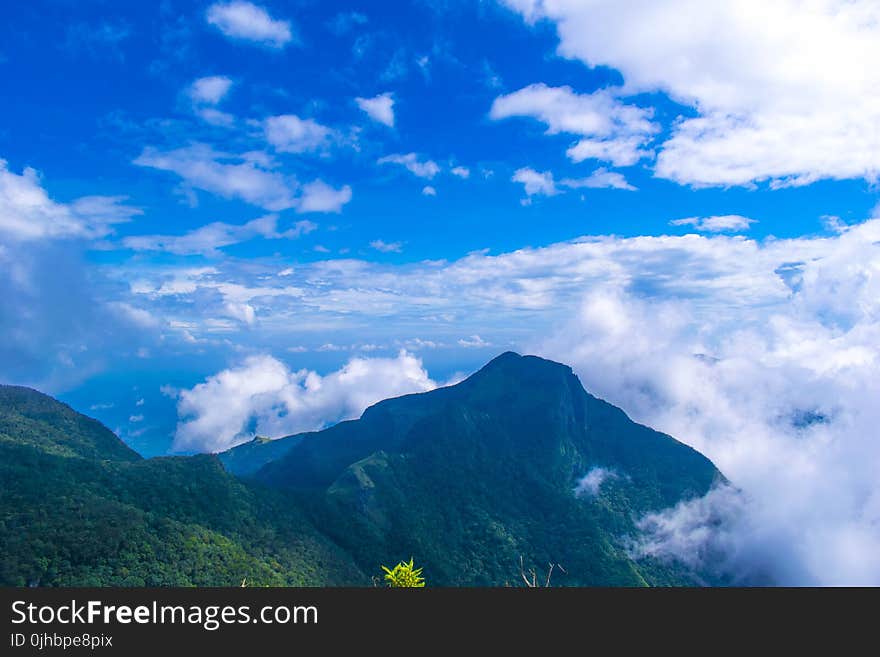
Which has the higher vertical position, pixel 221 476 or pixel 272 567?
pixel 221 476

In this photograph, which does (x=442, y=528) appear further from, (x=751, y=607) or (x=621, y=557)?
(x=751, y=607)

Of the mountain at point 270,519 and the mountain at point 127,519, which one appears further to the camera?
the mountain at point 270,519

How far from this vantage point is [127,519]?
88625 mm

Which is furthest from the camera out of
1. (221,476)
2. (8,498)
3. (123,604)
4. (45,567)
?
(221,476)

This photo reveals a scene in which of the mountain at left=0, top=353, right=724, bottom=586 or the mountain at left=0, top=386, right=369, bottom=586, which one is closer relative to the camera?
the mountain at left=0, top=386, right=369, bottom=586

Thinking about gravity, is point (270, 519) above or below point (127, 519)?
below

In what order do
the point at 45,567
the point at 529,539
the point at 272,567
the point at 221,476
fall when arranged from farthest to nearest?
the point at 529,539
the point at 221,476
the point at 272,567
the point at 45,567

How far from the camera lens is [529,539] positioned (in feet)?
566

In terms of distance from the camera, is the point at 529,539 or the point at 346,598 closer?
the point at 346,598

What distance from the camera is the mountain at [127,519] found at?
7712 centimetres

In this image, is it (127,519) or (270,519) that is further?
(270,519)

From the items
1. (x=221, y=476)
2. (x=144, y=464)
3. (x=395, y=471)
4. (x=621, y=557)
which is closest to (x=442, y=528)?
(x=395, y=471)

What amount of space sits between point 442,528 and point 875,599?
528ft

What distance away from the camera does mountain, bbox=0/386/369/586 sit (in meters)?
77.1
